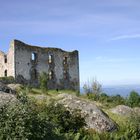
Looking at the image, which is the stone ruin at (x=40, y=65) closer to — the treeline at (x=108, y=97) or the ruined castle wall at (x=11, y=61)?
the ruined castle wall at (x=11, y=61)

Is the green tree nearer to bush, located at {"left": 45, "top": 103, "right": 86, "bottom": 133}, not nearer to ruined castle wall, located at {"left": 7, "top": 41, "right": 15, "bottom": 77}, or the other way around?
ruined castle wall, located at {"left": 7, "top": 41, "right": 15, "bottom": 77}

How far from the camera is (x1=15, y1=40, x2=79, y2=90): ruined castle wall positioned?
50.3m

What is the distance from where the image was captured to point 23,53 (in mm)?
50562

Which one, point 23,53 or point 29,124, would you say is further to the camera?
point 23,53

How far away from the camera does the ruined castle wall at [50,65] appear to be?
165 ft

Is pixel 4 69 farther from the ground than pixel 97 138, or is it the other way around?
pixel 4 69

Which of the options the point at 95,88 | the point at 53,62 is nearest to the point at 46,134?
the point at 95,88

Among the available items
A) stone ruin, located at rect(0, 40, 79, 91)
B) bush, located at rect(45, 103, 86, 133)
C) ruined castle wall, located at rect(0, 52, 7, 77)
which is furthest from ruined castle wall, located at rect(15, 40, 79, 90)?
bush, located at rect(45, 103, 86, 133)

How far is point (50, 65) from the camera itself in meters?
53.7

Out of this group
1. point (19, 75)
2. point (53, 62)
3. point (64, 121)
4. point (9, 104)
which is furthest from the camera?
point (53, 62)

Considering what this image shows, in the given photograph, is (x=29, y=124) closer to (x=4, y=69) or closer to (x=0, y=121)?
(x=0, y=121)

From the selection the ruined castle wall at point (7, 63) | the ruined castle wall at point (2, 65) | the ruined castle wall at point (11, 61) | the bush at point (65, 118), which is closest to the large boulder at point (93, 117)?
the bush at point (65, 118)

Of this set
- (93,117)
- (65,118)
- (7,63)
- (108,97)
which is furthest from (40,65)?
(65,118)

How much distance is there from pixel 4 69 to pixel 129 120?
93.9 ft
